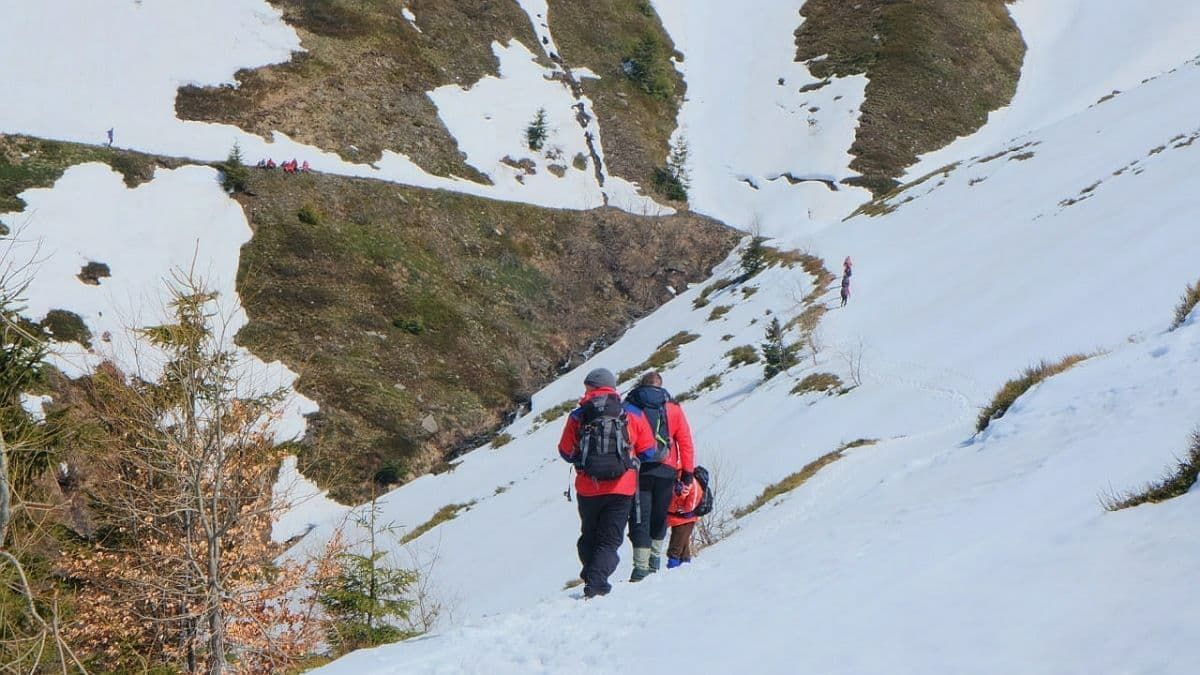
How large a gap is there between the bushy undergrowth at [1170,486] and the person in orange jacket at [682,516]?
5229mm

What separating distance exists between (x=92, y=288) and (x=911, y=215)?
131 feet

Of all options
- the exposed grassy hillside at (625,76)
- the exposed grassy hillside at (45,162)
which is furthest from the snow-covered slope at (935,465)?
the exposed grassy hillside at (45,162)

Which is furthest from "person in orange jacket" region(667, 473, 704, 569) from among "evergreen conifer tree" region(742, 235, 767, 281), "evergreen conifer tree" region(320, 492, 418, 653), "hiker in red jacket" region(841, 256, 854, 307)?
"evergreen conifer tree" region(742, 235, 767, 281)

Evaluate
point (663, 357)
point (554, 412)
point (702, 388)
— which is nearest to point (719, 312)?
point (663, 357)

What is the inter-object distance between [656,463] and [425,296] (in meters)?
42.9

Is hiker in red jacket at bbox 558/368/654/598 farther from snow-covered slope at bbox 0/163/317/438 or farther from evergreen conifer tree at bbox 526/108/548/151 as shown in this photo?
evergreen conifer tree at bbox 526/108/548/151

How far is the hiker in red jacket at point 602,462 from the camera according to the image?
31.4 feet

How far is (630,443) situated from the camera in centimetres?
984

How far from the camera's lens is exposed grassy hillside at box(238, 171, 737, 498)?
143 ft

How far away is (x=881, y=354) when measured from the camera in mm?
28875

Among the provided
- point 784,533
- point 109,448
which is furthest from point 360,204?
point 784,533

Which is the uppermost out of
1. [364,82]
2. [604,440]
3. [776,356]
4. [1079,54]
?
[364,82]

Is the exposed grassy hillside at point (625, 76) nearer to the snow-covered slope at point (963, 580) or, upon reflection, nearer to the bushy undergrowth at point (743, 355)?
the bushy undergrowth at point (743, 355)

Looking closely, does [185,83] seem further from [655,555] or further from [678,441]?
[678,441]
